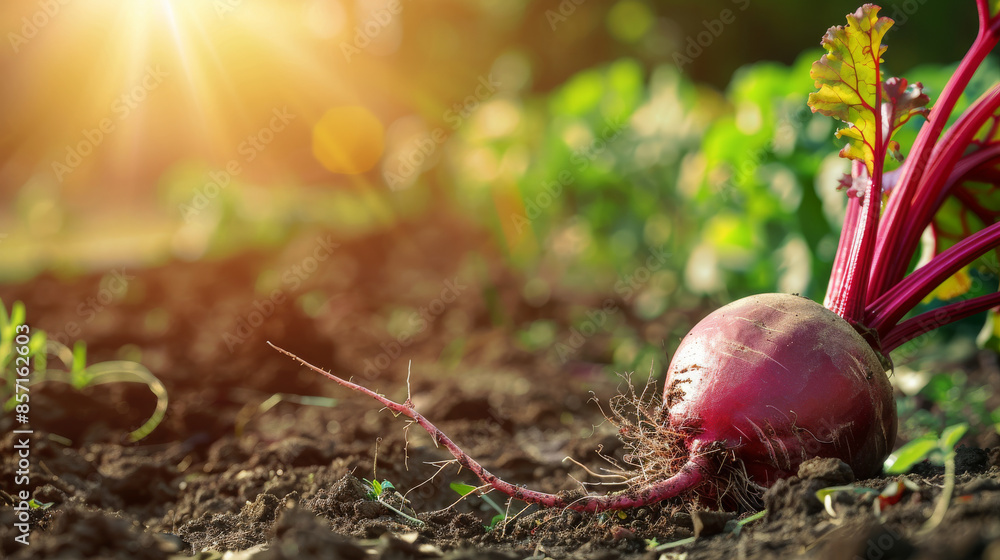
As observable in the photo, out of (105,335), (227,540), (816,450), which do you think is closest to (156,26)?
(105,335)

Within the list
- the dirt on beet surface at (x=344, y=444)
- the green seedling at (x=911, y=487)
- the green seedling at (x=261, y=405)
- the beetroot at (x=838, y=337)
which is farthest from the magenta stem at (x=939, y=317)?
the green seedling at (x=261, y=405)

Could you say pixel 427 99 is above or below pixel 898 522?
above

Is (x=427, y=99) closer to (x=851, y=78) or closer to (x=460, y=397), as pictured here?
(x=460, y=397)

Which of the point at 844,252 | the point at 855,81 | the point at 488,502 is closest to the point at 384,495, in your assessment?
the point at 488,502

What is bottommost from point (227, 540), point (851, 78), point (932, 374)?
point (932, 374)

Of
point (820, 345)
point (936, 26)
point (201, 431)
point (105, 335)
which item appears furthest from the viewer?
point (936, 26)

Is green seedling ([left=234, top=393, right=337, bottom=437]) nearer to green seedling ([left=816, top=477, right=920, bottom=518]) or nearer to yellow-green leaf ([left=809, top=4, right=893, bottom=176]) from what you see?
green seedling ([left=816, top=477, right=920, bottom=518])

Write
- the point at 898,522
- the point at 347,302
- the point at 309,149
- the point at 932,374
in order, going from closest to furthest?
1. the point at 898,522
2. the point at 932,374
3. the point at 347,302
4. the point at 309,149
